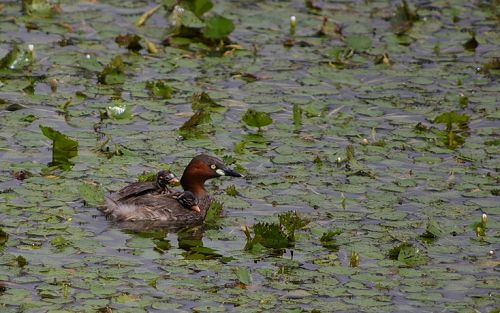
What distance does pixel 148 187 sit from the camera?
11086 millimetres

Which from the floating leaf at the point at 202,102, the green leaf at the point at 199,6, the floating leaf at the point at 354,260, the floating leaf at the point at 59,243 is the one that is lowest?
the floating leaf at the point at 59,243

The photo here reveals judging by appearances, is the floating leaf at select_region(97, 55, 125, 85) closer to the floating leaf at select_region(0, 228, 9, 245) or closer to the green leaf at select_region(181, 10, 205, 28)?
the green leaf at select_region(181, 10, 205, 28)

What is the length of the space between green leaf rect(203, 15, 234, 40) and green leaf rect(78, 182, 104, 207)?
4.92 metres

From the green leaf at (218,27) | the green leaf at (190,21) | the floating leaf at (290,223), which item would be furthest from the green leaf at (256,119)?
the green leaf at (190,21)

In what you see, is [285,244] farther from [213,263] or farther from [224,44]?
[224,44]

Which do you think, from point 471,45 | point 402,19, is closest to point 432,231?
point 471,45

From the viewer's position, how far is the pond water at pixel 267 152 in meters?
9.59

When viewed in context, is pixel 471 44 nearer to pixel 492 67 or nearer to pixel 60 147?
pixel 492 67

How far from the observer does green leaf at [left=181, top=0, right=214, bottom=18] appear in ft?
51.9

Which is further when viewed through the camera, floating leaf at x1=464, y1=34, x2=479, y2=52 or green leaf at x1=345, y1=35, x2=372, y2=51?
floating leaf at x1=464, y1=34, x2=479, y2=52

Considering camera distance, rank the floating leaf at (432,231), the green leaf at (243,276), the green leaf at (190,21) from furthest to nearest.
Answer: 1. the green leaf at (190,21)
2. the floating leaf at (432,231)
3. the green leaf at (243,276)

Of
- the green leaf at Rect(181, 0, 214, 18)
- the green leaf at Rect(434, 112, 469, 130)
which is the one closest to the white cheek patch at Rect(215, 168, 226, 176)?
the green leaf at Rect(434, 112, 469, 130)

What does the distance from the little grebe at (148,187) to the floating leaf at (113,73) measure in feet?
10.3

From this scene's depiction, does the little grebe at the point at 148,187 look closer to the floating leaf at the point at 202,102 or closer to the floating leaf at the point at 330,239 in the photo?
the floating leaf at the point at 330,239
